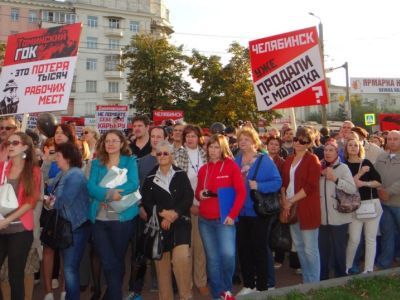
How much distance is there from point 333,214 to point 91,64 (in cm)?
6508

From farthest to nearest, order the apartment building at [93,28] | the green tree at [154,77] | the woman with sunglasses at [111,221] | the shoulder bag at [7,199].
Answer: the apartment building at [93,28] < the green tree at [154,77] < the woman with sunglasses at [111,221] < the shoulder bag at [7,199]

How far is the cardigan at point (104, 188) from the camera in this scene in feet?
17.0

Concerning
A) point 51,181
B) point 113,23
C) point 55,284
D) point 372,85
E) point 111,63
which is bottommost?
point 55,284

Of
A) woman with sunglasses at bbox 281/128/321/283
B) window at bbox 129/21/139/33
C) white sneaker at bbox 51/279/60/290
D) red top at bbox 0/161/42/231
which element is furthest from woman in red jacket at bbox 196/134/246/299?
window at bbox 129/21/139/33

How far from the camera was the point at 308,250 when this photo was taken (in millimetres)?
5984

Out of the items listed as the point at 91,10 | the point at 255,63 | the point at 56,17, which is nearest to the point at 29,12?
the point at 56,17

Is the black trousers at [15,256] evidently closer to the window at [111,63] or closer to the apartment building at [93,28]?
the apartment building at [93,28]

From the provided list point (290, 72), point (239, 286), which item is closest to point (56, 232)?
point (239, 286)

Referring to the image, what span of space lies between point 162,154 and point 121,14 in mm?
66257

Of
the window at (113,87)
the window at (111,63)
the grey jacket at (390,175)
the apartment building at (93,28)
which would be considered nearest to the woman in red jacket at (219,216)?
the grey jacket at (390,175)

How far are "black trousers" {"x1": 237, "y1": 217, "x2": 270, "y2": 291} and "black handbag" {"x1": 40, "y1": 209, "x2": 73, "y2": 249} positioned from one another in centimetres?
209

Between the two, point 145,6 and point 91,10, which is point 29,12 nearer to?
point 91,10

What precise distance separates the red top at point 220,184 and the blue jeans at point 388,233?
2.76 meters

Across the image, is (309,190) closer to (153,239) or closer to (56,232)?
(153,239)
